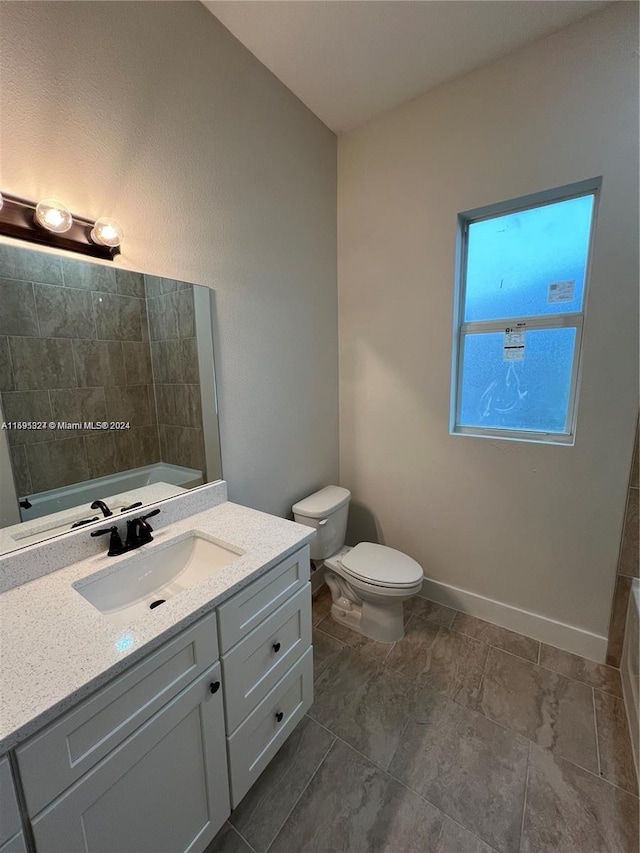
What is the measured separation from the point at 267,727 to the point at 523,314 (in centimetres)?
210

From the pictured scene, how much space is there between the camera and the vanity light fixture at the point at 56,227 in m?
0.97

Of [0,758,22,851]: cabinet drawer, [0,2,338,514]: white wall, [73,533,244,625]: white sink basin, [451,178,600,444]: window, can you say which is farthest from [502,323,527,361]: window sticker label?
[0,758,22,851]: cabinet drawer

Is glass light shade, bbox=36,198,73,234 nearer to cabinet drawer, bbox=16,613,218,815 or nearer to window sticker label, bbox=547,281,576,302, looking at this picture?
cabinet drawer, bbox=16,613,218,815

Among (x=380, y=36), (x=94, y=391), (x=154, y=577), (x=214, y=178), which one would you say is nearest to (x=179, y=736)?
(x=154, y=577)

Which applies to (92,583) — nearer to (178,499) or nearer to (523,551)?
(178,499)

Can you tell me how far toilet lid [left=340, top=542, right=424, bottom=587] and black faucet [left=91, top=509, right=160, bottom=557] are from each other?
3.51 feet

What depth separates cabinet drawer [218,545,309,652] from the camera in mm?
989

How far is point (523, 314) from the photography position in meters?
1.80

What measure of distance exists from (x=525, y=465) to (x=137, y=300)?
192 centimetres

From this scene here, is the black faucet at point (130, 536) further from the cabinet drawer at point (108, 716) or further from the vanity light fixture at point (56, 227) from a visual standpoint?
the vanity light fixture at point (56, 227)

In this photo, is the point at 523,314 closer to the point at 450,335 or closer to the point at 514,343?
the point at 514,343

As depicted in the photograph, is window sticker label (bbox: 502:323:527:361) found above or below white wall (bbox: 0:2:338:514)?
below

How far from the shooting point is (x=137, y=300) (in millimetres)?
1277

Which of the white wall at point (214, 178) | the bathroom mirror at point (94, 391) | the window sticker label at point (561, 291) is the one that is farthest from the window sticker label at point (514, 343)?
the bathroom mirror at point (94, 391)
